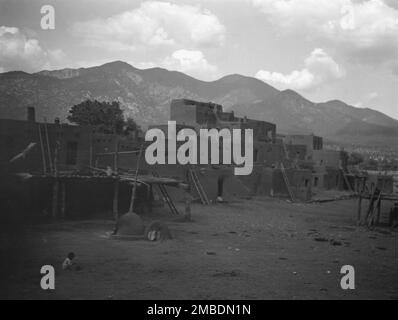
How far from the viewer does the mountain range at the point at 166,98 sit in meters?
72.8

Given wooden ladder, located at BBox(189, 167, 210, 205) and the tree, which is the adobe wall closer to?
wooden ladder, located at BBox(189, 167, 210, 205)

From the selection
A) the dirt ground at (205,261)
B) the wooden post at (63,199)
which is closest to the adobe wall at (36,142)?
the wooden post at (63,199)

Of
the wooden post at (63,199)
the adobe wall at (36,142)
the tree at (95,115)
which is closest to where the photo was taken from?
the wooden post at (63,199)

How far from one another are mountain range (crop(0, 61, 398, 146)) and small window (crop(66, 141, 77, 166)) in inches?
1310

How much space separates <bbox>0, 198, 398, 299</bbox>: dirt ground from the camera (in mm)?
10281

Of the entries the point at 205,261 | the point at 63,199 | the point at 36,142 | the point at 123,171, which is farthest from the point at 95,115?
the point at 205,261

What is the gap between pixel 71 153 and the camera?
26516mm

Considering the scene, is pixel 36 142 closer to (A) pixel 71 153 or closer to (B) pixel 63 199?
(A) pixel 71 153

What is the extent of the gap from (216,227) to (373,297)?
Answer: 10.9 meters

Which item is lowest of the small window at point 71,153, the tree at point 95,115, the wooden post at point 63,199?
the wooden post at point 63,199

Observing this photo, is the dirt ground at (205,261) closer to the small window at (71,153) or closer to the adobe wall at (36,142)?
the adobe wall at (36,142)

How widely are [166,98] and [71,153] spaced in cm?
9247

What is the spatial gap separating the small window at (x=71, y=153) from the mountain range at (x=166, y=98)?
109 feet
